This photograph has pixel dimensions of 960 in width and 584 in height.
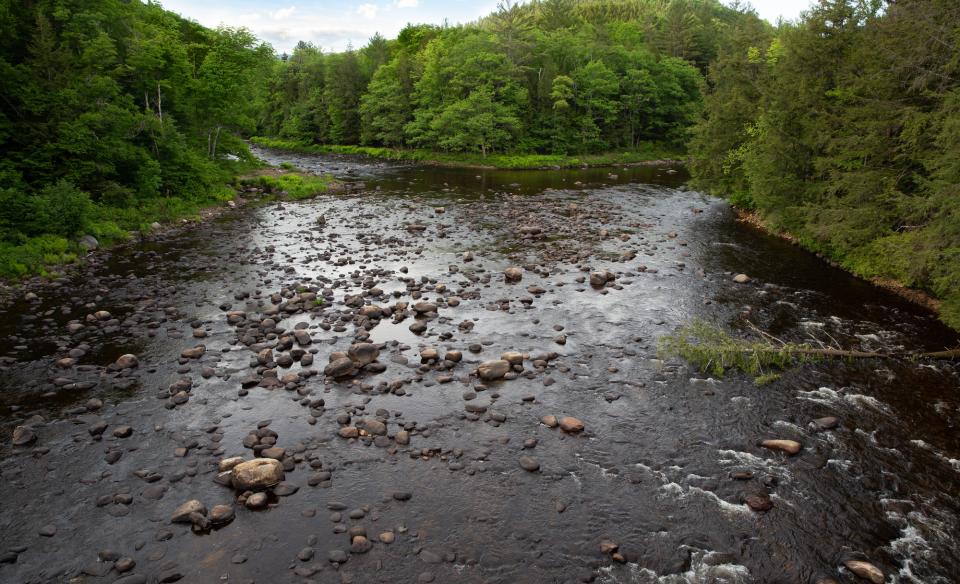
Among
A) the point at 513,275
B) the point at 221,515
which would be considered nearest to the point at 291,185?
the point at 513,275

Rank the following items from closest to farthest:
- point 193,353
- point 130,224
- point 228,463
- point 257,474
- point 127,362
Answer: point 257,474, point 228,463, point 127,362, point 193,353, point 130,224

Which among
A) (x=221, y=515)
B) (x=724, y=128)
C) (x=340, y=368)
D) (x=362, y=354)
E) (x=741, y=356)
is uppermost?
(x=724, y=128)

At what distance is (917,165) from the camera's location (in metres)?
20.6

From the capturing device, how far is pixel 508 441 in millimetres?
12000

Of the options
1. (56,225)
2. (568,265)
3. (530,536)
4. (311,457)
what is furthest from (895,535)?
(56,225)

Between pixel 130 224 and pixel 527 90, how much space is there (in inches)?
2280

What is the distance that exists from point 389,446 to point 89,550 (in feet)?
18.3

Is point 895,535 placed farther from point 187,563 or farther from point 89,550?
point 89,550

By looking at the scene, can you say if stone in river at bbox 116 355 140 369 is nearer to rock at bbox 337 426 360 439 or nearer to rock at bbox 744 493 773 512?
rock at bbox 337 426 360 439

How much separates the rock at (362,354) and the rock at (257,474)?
15.6ft

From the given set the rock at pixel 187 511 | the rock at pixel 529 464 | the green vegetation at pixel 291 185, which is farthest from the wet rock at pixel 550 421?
the green vegetation at pixel 291 185

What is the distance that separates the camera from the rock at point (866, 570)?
827cm

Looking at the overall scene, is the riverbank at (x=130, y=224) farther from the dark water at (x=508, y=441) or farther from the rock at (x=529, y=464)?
the rock at (x=529, y=464)

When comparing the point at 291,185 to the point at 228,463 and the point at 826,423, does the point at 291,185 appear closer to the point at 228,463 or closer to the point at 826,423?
the point at 228,463
